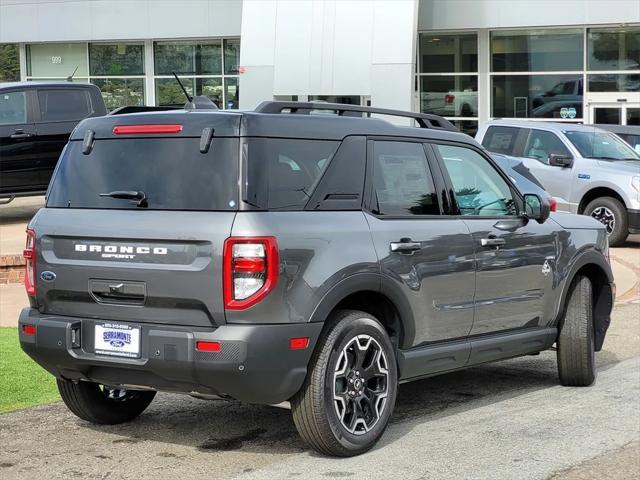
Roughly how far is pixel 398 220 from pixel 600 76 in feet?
88.0

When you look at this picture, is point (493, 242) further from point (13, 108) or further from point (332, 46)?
point (332, 46)

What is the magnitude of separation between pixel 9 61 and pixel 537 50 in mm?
20587

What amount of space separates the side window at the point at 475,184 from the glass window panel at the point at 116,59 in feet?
106

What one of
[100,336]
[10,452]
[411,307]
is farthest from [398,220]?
[10,452]

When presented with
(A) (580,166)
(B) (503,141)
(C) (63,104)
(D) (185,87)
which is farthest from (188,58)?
(A) (580,166)

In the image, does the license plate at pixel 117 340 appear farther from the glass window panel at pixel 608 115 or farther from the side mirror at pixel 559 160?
the glass window panel at pixel 608 115

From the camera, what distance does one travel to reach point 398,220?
636 centimetres

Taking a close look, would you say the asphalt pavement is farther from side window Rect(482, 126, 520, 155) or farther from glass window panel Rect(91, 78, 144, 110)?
glass window panel Rect(91, 78, 144, 110)

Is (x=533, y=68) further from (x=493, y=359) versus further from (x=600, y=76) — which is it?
(x=493, y=359)

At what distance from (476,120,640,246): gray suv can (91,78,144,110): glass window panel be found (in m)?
22.6

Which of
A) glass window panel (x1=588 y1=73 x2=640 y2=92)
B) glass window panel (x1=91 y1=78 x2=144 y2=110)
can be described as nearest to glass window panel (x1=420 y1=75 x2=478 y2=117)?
glass window panel (x1=588 y1=73 x2=640 y2=92)

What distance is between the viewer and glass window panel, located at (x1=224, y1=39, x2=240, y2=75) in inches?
1443

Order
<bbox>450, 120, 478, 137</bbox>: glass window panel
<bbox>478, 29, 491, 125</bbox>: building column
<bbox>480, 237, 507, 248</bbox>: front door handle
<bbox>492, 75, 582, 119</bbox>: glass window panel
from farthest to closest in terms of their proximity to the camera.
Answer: <bbox>450, 120, 478, 137</bbox>: glass window panel → <bbox>478, 29, 491, 125</bbox>: building column → <bbox>492, 75, 582, 119</bbox>: glass window panel → <bbox>480, 237, 507, 248</bbox>: front door handle

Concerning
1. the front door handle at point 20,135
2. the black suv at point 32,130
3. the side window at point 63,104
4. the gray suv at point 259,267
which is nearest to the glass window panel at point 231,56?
the side window at point 63,104
